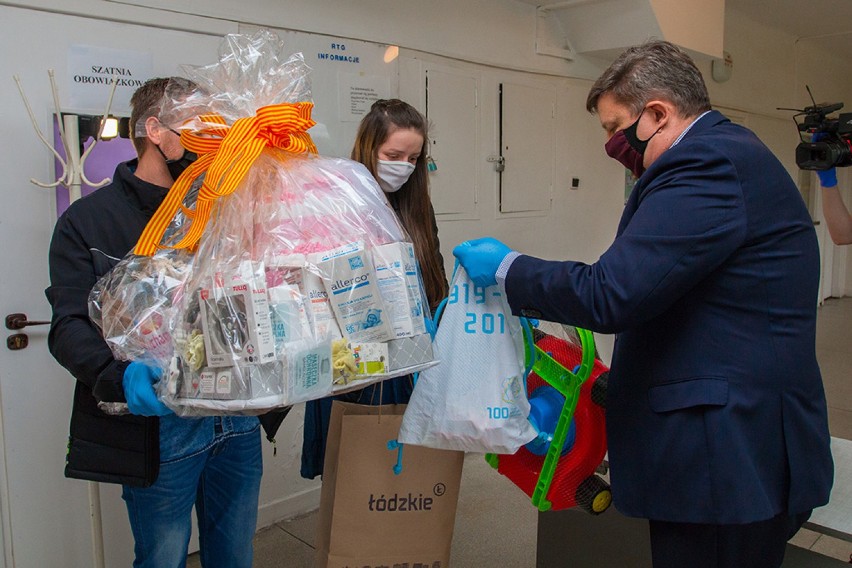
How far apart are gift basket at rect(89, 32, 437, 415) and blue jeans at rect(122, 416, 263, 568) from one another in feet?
1.02

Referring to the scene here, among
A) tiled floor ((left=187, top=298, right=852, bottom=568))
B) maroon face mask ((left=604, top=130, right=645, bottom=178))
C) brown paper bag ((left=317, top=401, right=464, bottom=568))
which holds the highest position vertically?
maroon face mask ((left=604, top=130, right=645, bottom=178))

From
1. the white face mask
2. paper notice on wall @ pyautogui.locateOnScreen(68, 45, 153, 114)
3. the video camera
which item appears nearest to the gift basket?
the white face mask

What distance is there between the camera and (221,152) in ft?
4.01

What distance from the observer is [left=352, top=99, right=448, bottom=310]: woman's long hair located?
1854 millimetres

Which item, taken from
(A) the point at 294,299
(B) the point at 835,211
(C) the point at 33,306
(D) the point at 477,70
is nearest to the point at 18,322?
(C) the point at 33,306

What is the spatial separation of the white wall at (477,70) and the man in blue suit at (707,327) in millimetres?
1647

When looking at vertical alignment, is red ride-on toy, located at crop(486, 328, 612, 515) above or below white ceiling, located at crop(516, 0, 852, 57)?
below

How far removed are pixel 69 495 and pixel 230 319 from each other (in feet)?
4.77

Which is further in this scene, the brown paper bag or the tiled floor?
the tiled floor

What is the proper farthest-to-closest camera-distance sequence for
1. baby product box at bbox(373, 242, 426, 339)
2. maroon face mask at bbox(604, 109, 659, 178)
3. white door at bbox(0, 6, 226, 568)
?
1. white door at bbox(0, 6, 226, 568)
2. maroon face mask at bbox(604, 109, 659, 178)
3. baby product box at bbox(373, 242, 426, 339)

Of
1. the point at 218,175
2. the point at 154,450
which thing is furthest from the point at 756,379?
the point at 154,450

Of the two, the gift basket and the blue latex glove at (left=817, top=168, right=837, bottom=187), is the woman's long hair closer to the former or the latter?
the gift basket

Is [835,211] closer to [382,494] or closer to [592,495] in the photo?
[592,495]

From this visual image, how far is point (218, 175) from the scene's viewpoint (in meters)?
1.20
